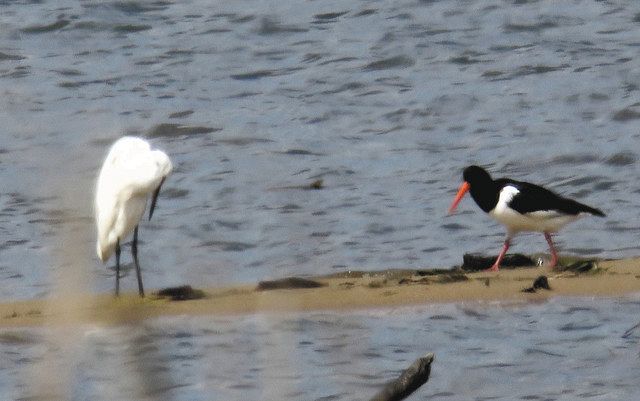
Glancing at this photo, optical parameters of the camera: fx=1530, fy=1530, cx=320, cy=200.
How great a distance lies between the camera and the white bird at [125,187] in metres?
8.70

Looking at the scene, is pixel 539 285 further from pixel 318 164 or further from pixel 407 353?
pixel 318 164

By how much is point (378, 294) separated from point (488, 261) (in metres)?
1.12

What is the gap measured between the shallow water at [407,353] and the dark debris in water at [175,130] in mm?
5660

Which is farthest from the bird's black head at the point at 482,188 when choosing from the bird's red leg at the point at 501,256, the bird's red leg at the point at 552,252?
the bird's red leg at the point at 552,252

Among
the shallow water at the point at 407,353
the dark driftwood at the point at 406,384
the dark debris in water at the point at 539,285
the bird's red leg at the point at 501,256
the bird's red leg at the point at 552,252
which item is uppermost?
the dark driftwood at the point at 406,384

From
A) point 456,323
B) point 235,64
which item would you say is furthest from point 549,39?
point 456,323

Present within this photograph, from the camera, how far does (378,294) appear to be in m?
8.40

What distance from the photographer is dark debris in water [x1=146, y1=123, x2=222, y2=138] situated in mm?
13469

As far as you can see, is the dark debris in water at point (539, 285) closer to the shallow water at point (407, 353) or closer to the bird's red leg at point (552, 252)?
the shallow water at point (407, 353)

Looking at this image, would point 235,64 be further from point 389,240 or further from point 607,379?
point 607,379

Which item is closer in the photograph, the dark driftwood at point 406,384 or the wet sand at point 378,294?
the dark driftwood at point 406,384

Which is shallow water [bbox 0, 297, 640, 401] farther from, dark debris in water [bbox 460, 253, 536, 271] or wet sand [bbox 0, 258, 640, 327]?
dark debris in water [bbox 460, 253, 536, 271]

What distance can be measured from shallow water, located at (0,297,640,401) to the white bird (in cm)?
107

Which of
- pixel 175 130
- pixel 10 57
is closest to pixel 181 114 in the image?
pixel 175 130
